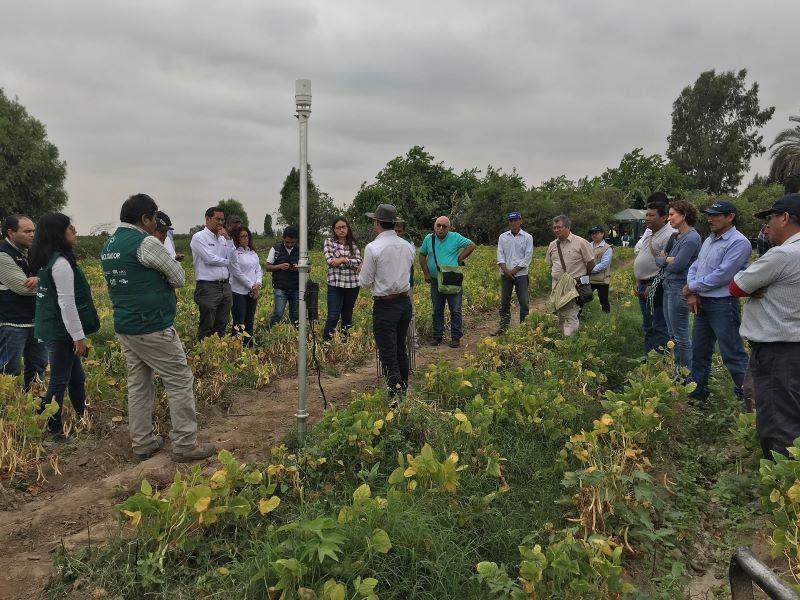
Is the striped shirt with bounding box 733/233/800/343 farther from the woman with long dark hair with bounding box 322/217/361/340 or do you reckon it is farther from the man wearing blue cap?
the woman with long dark hair with bounding box 322/217/361/340

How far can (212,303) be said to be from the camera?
6629mm

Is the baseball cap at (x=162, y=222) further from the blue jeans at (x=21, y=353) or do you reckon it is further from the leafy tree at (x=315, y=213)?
the leafy tree at (x=315, y=213)

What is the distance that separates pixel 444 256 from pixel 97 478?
16.8ft

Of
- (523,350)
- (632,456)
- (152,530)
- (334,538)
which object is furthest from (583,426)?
(152,530)

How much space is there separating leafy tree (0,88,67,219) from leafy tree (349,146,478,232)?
1922 cm

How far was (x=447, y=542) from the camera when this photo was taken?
293 centimetres

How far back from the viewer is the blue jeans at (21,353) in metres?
5.06

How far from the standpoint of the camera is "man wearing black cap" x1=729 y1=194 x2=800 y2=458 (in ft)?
12.1

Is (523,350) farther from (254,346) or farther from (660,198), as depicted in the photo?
(254,346)

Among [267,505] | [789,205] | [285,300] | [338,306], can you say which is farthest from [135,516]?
[285,300]

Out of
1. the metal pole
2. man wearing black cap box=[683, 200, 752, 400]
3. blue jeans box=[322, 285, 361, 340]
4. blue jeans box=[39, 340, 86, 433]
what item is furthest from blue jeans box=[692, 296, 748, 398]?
blue jeans box=[39, 340, 86, 433]

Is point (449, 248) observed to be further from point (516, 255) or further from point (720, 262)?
point (720, 262)

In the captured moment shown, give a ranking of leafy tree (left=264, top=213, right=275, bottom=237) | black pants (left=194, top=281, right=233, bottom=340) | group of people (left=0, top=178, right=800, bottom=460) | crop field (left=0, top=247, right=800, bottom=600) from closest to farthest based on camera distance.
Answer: crop field (left=0, top=247, right=800, bottom=600) → group of people (left=0, top=178, right=800, bottom=460) → black pants (left=194, top=281, right=233, bottom=340) → leafy tree (left=264, top=213, right=275, bottom=237)

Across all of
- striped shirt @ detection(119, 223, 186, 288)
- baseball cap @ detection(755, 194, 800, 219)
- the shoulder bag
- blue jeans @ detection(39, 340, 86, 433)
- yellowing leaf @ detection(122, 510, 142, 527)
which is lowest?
yellowing leaf @ detection(122, 510, 142, 527)
